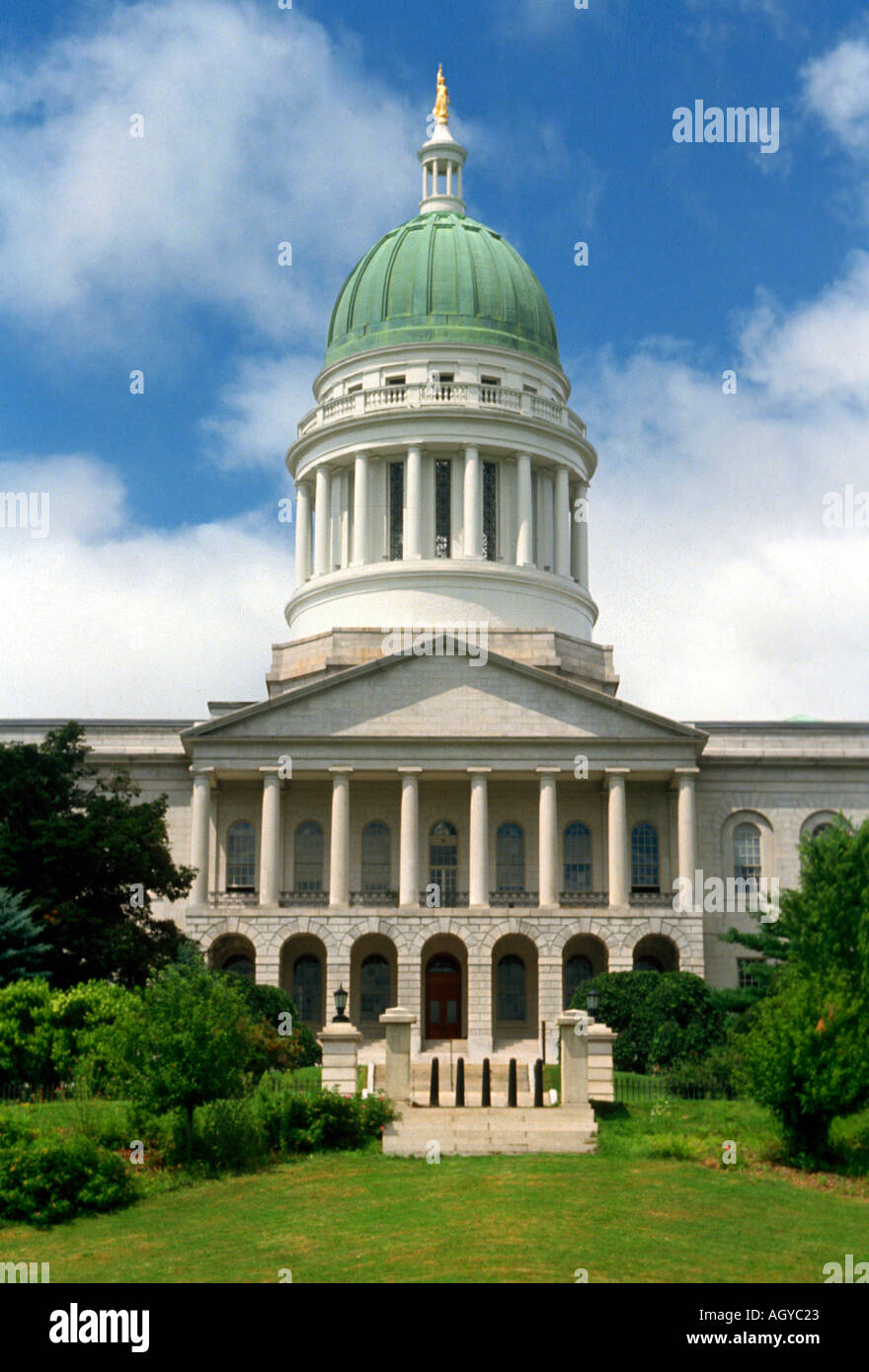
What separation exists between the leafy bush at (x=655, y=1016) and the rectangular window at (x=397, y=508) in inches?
882

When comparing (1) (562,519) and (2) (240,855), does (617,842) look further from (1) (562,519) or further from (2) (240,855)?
(1) (562,519)

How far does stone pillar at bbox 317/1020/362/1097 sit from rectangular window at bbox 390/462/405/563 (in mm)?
33991

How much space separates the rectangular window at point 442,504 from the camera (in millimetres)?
67125

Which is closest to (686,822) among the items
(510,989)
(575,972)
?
(575,972)

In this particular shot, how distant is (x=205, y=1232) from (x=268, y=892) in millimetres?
31216

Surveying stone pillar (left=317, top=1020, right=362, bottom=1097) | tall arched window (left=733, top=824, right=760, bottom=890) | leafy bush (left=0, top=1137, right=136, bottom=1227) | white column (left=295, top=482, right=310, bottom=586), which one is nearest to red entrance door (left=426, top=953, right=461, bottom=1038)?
tall arched window (left=733, top=824, right=760, bottom=890)

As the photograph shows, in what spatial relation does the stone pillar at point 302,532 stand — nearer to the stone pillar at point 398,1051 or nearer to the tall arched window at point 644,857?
the tall arched window at point 644,857

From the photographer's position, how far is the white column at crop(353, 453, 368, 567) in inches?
2621

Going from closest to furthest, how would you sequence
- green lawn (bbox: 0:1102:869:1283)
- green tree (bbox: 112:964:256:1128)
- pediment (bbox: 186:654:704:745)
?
green lawn (bbox: 0:1102:869:1283) < green tree (bbox: 112:964:256:1128) < pediment (bbox: 186:654:704:745)

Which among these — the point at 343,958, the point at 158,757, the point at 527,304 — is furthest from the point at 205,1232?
the point at 527,304

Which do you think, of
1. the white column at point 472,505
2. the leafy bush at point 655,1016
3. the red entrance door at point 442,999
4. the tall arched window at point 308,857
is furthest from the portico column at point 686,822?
the white column at point 472,505

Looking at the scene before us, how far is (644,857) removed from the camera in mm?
58281

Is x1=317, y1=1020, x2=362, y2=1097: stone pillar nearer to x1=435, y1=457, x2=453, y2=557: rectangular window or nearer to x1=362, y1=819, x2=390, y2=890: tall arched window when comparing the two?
x1=362, y1=819, x2=390, y2=890: tall arched window

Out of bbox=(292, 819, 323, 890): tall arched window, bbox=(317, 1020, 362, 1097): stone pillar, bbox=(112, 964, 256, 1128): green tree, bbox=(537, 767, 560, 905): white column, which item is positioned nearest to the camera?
bbox=(112, 964, 256, 1128): green tree
